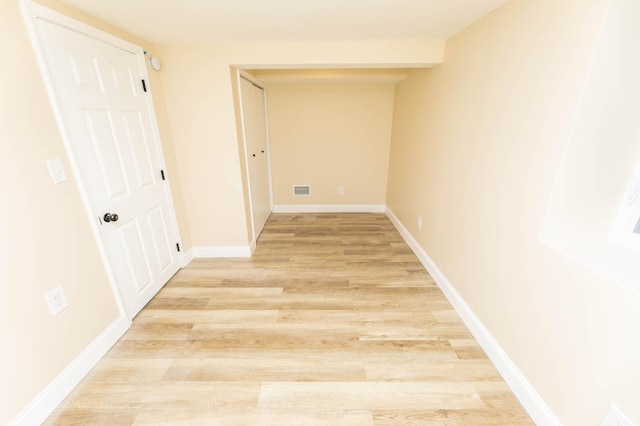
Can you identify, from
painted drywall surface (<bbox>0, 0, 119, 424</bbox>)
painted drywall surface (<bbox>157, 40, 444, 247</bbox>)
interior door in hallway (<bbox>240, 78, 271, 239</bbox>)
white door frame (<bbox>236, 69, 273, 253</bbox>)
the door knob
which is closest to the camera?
painted drywall surface (<bbox>0, 0, 119, 424</bbox>)

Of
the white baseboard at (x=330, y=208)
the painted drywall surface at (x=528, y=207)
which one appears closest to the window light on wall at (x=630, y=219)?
the painted drywall surface at (x=528, y=207)

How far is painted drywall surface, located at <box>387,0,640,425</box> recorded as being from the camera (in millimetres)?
1014

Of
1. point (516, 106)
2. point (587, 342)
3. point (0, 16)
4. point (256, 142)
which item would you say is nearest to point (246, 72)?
point (256, 142)

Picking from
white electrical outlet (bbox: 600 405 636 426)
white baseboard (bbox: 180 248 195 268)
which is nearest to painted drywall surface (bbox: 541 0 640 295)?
white electrical outlet (bbox: 600 405 636 426)

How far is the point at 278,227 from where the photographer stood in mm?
3783

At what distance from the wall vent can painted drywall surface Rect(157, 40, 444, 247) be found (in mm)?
1628

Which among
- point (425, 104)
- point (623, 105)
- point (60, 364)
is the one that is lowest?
point (60, 364)

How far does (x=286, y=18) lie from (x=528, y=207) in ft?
6.16

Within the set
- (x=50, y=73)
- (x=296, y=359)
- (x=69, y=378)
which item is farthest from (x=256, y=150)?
(x=69, y=378)

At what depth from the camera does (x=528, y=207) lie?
134 centimetres

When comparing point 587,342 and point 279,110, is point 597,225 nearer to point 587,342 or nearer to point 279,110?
point 587,342

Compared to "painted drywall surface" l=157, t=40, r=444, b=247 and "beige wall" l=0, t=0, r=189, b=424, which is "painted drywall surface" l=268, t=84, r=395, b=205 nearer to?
"painted drywall surface" l=157, t=40, r=444, b=247

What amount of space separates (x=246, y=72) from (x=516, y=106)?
2.50 meters

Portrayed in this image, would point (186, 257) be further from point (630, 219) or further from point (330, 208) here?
point (630, 219)
